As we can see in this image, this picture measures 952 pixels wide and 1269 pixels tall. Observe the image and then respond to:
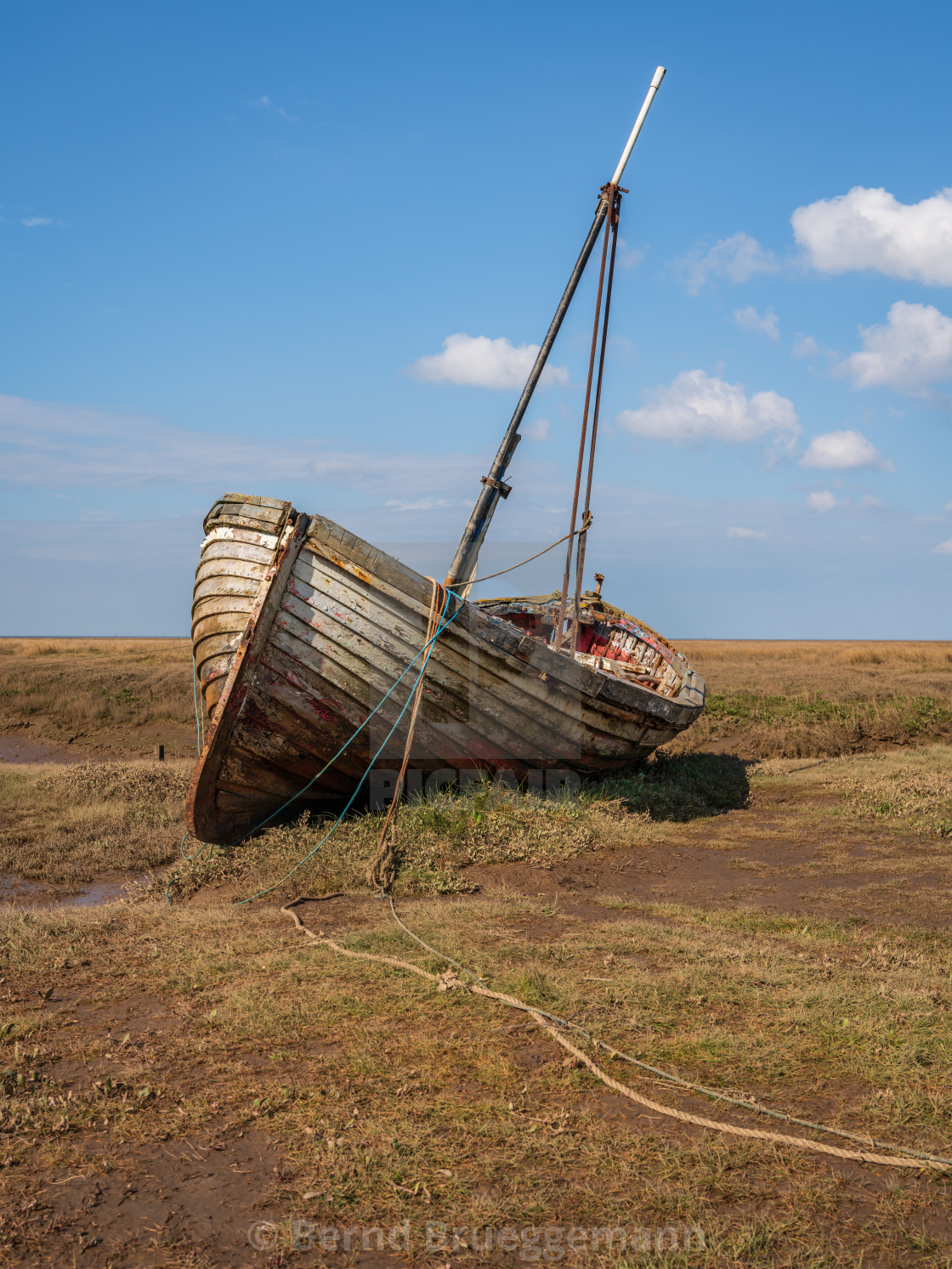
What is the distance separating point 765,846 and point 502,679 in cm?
276

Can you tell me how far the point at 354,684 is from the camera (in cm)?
704

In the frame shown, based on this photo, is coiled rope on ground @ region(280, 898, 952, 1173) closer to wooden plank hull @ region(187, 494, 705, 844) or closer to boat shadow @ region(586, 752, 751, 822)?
wooden plank hull @ region(187, 494, 705, 844)

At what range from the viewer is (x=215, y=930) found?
210 inches

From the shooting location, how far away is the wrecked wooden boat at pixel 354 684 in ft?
22.8

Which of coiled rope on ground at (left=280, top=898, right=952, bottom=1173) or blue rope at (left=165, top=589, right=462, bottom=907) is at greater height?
blue rope at (left=165, top=589, right=462, bottom=907)

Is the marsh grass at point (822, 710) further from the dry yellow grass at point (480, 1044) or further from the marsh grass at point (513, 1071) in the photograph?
the marsh grass at point (513, 1071)

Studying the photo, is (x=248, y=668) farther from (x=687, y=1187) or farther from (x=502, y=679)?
(x=687, y=1187)

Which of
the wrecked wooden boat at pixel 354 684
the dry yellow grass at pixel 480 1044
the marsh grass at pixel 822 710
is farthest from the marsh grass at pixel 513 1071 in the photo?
the marsh grass at pixel 822 710

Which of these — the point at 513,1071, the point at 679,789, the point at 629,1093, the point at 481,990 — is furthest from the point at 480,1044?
the point at 679,789

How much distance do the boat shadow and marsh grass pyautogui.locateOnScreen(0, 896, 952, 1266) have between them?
3.54m

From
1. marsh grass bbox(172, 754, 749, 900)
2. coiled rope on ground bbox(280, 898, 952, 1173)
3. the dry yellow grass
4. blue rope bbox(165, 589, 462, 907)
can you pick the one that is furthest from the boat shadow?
coiled rope on ground bbox(280, 898, 952, 1173)

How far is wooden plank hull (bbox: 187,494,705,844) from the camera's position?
6.94 meters

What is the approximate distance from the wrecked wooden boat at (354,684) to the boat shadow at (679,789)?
19.4 inches

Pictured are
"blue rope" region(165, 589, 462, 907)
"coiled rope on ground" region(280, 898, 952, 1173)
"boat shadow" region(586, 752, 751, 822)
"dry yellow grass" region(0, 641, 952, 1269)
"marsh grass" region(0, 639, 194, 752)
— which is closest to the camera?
"dry yellow grass" region(0, 641, 952, 1269)
